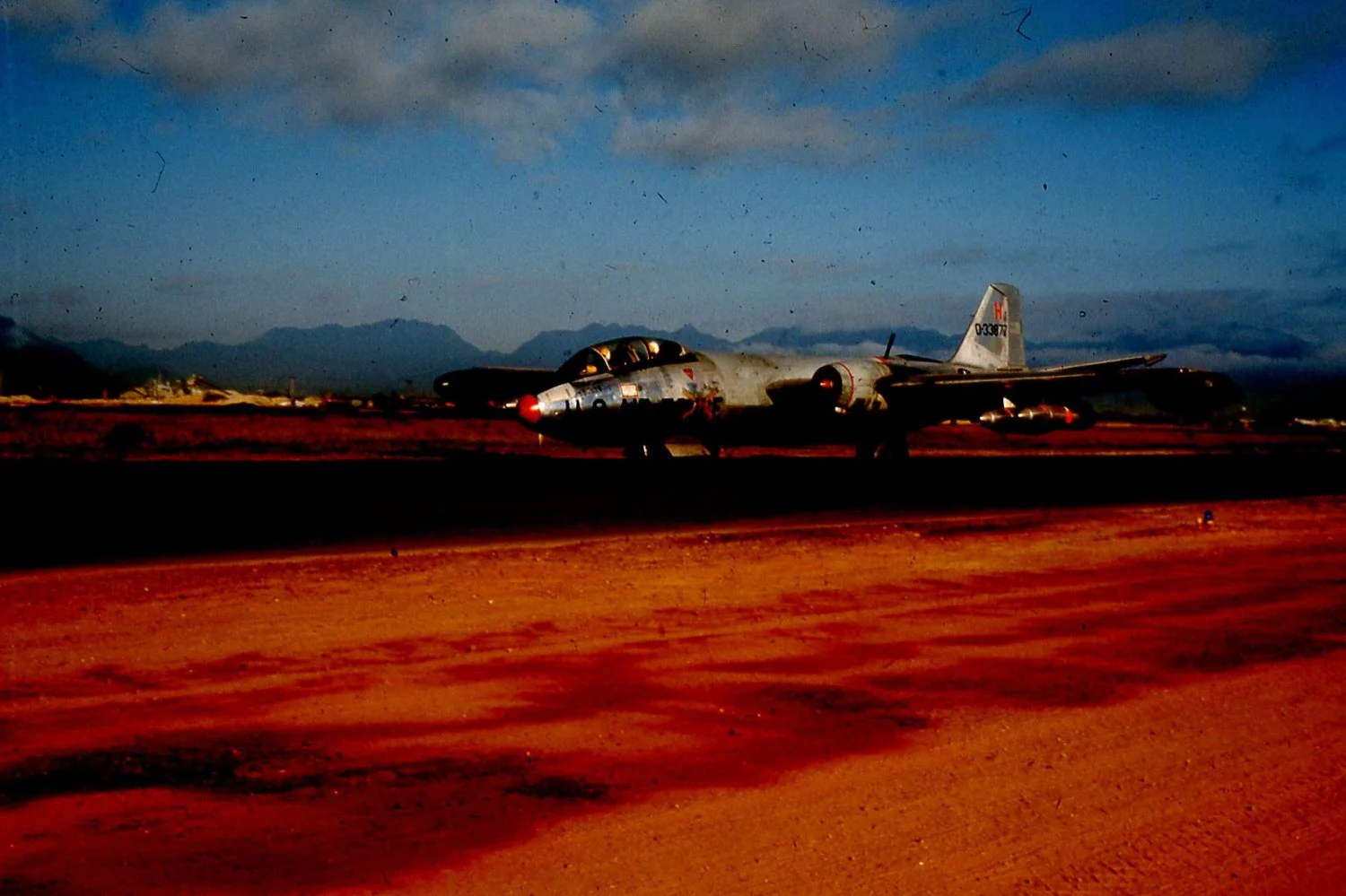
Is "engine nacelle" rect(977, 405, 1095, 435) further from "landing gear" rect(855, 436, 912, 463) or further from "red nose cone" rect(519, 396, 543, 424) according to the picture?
"red nose cone" rect(519, 396, 543, 424)

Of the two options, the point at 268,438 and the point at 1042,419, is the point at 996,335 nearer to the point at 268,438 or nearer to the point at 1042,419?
the point at 1042,419

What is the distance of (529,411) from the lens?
23781mm

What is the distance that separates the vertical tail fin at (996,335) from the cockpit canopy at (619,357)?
17.8 m

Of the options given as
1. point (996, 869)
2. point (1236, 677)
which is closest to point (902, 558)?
point (1236, 677)

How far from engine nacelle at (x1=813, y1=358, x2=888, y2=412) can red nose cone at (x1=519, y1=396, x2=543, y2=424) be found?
8.71 metres

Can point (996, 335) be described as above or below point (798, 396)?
above

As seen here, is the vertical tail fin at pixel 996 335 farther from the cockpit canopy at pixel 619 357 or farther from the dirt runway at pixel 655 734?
the dirt runway at pixel 655 734

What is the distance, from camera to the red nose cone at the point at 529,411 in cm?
2378

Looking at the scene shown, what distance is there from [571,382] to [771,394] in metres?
6.22

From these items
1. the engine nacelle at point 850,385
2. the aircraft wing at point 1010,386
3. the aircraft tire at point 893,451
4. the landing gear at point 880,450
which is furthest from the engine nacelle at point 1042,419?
the engine nacelle at point 850,385

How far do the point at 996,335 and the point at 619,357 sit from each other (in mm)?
21712

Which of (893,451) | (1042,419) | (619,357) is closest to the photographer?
(619,357)

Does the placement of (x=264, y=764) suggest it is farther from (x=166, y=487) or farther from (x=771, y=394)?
(x=771, y=394)

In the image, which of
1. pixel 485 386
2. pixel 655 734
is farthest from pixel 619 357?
pixel 655 734
